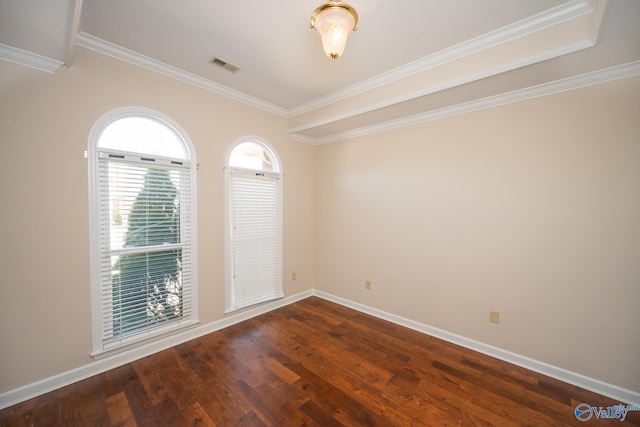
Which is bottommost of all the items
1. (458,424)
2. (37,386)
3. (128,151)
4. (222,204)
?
(458,424)

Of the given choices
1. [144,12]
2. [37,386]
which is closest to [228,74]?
[144,12]

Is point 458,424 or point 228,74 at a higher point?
point 228,74

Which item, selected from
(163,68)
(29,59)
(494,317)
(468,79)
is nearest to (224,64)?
(163,68)

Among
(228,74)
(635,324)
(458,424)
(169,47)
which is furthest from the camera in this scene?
(228,74)

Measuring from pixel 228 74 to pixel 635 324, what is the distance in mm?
4119

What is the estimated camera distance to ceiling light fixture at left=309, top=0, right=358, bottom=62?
147 cm

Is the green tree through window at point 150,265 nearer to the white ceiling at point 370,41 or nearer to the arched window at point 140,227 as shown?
the arched window at point 140,227

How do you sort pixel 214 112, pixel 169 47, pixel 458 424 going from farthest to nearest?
pixel 214 112
pixel 169 47
pixel 458 424

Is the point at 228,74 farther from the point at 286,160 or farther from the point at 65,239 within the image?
the point at 65,239

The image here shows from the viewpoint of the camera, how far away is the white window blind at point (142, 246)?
7.14ft

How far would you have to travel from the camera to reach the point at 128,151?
2248 mm

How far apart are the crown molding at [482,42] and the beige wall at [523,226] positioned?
0.68 m

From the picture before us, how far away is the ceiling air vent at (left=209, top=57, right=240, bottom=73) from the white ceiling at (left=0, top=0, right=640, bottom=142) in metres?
0.05

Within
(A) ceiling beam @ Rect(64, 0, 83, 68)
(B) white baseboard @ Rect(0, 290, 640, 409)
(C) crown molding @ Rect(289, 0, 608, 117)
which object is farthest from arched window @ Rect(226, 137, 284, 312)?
(A) ceiling beam @ Rect(64, 0, 83, 68)
